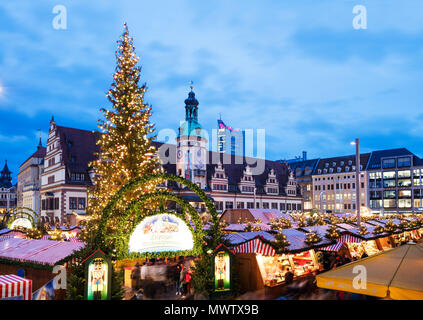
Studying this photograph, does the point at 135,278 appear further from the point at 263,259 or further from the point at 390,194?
the point at 390,194

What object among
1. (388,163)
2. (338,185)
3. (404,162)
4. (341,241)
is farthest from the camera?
(338,185)

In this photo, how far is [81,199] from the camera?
167 ft

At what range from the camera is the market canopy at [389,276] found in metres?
7.32

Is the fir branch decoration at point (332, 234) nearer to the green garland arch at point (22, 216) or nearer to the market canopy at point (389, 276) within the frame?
the market canopy at point (389, 276)

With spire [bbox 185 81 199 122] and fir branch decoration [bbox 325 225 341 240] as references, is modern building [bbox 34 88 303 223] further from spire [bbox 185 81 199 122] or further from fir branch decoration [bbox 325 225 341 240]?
fir branch decoration [bbox 325 225 341 240]

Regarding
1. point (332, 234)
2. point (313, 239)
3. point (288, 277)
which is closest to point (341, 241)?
point (332, 234)

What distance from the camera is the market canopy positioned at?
24.0 feet

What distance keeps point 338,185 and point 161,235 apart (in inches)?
3348

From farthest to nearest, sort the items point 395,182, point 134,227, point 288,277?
point 395,182 < point 288,277 < point 134,227

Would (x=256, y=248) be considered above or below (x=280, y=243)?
below

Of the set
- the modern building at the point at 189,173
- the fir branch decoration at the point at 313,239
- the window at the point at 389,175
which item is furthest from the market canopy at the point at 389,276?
the window at the point at 389,175

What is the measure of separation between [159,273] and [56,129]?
39.5 m

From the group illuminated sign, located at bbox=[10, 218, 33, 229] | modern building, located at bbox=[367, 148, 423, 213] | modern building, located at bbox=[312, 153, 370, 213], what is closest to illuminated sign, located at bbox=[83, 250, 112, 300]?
illuminated sign, located at bbox=[10, 218, 33, 229]

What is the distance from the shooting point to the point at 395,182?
8419 centimetres
